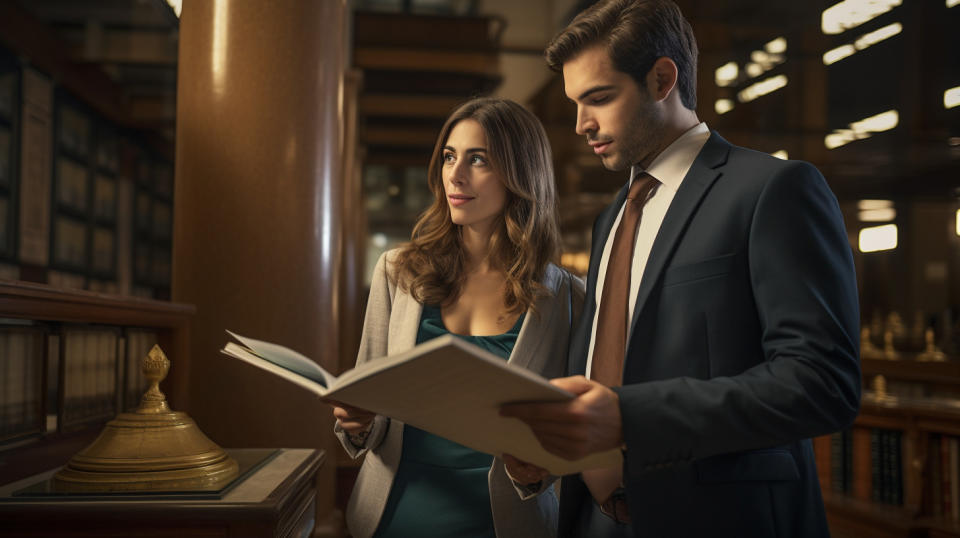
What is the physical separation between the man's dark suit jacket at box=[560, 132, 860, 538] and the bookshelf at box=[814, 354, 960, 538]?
10.3 feet

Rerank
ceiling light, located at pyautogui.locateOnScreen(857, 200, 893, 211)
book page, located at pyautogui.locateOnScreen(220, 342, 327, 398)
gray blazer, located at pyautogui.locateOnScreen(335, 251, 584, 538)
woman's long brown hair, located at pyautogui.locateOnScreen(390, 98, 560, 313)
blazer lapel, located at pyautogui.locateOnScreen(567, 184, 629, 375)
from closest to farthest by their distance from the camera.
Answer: book page, located at pyautogui.locateOnScreen(220, 342, 327, 398), blazer lapel, located at pyautogui.locateOnScreen(567, 184, 629, 375), gray blazer, located at pyautogui.locateOnScreen(335, 251, 584, 538), woman's long brown hair, located at pyautogui.locateOnScreen(390, 98, 560, 313), ceiling light, located at pyautogui.locateOnScreen(857, 200, 893, 211)

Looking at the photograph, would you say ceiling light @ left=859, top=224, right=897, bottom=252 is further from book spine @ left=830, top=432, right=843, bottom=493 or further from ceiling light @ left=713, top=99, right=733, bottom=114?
book spine @ left=830, top=432, right=843, bottom=493

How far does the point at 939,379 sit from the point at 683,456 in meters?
5.58

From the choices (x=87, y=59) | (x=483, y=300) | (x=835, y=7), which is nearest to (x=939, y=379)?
(x=835, y=7)

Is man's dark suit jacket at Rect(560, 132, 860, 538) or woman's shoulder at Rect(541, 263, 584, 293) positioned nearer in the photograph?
man's dark suit jacket at Rect(560, 132, 860, 538)

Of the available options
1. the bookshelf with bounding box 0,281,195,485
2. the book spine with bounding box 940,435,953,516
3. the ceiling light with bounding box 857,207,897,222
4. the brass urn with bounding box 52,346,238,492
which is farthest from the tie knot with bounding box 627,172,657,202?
the ceiling light with bounding box 857,207,897,222

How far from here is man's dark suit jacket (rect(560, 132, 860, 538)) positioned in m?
1.00

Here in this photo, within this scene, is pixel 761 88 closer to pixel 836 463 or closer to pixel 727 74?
pixel 727 74

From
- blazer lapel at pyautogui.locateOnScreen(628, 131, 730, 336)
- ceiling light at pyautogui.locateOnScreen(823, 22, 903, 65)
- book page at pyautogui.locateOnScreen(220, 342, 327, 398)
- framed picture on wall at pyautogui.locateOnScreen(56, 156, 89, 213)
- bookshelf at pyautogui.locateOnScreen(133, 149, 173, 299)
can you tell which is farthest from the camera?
bookshelf at pyautogui.locateOnScreen(133, 149, 173, 299)

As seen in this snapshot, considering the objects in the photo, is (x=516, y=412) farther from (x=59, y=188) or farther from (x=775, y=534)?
(x=59, y=188)

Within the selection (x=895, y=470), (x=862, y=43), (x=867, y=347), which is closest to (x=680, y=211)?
Result: (x=895, y=470)

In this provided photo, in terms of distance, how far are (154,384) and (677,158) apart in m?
1.05

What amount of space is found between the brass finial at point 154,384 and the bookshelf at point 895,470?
3638 mm

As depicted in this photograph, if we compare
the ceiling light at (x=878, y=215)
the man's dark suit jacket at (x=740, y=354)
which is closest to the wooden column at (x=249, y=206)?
the man's dark suit jacket at (x=740, y=354)
